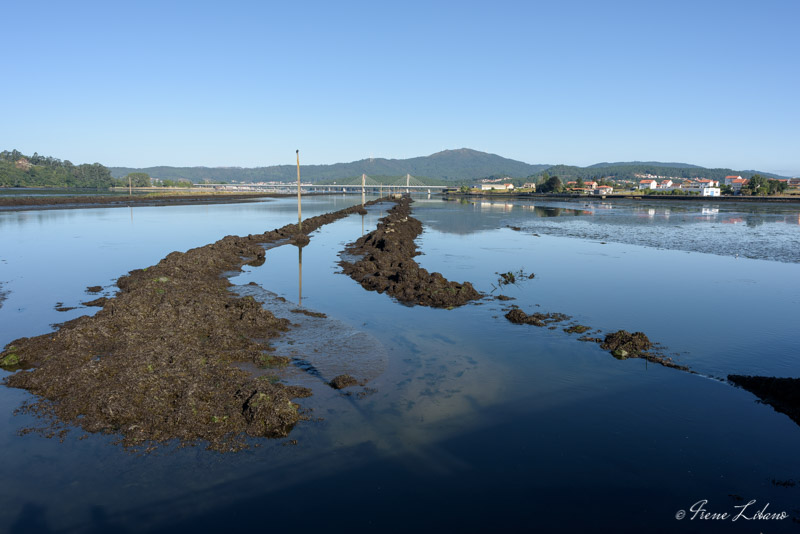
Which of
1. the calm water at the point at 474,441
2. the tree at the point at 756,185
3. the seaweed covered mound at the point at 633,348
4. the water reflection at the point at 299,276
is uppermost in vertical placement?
the tree at the point at 756,185

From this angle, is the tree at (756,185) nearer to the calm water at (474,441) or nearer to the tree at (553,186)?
the tree at (553,186)

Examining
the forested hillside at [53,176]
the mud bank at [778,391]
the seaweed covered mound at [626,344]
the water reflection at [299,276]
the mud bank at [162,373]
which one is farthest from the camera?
the forested hillside at [53,176]

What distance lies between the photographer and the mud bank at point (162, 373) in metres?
8.15

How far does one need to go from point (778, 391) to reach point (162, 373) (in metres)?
12.8

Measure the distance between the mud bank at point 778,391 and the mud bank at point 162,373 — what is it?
9.44 meters

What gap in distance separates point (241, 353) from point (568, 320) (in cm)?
1024

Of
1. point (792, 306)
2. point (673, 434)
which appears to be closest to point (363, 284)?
point (673, 434)

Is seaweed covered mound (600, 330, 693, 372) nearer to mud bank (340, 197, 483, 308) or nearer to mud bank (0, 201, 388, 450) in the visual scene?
mud bank (340, 197, 483, 308)

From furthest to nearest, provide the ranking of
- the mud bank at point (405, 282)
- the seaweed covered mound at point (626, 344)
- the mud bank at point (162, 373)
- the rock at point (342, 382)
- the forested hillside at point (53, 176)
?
the forested hillside at point (53, 176), the mud bank at point (405, 282), the seaweed covered mound at point (626, 344), the rock at point (342, 382), the mud bank at point (162, 373)

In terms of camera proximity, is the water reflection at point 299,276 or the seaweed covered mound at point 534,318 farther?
the water reflection at point 299,276

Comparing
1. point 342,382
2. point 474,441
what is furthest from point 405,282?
point 474,441

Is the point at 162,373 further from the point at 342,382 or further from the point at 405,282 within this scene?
the point at 405,282

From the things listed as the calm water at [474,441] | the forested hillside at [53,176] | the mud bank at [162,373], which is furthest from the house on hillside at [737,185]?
the forested hillside at [53,176]

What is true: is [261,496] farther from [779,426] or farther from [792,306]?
[792,306]
